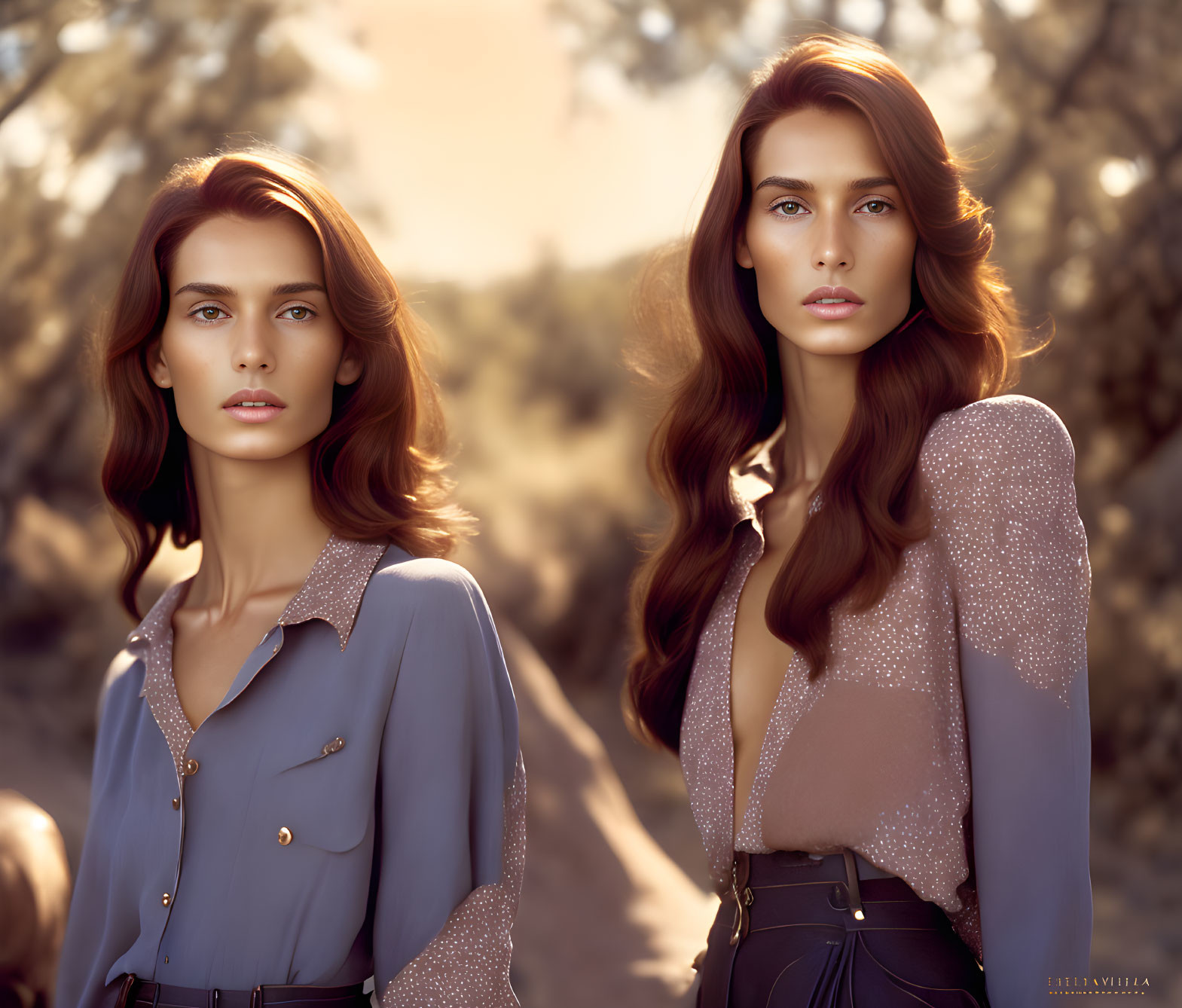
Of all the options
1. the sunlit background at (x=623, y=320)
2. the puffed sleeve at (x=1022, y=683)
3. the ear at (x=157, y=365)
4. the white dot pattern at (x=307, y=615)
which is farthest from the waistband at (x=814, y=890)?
the sunlit background at (x=623, y=320)

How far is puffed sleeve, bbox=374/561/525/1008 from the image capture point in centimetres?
184

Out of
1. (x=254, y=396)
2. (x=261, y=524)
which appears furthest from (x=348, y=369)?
(x=261, y=524)

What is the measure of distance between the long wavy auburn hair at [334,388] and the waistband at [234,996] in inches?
28.7

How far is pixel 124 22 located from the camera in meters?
6.82

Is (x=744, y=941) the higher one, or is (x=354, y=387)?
(x=354, y=387)

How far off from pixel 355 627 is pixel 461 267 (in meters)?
9.66

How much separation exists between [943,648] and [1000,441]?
1.07 ft

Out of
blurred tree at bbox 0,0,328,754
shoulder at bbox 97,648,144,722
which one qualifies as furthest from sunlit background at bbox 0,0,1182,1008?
shoulder at bbox 97,648,144,722

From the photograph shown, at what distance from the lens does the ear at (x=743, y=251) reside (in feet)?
7.14

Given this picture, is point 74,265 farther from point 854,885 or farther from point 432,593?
point 854,885

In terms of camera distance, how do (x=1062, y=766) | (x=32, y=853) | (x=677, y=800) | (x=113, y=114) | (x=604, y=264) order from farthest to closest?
(x=604, y=264)
(x=677, y=800)
(x=113, y=114)
(x=32, y=853)
(x=1062, y=766)

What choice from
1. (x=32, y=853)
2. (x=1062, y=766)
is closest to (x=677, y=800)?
(x=32, y=853)

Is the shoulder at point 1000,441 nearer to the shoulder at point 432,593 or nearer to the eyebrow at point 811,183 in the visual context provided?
the eyebrow at point 811,183

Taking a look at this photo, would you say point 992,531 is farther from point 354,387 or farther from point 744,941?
point 354,387
